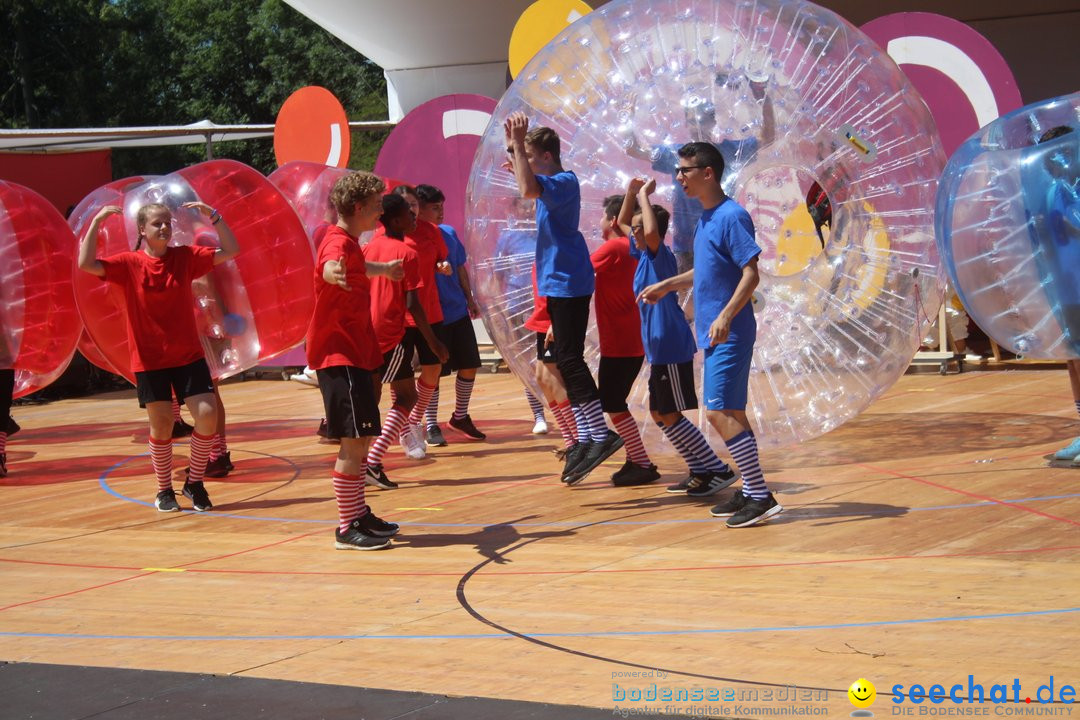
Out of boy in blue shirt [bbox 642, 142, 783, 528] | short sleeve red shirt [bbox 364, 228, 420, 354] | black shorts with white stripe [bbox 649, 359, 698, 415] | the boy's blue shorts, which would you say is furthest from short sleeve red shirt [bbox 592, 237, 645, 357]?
short sleeve red shirt [bbox 364, 228, 420, 354]

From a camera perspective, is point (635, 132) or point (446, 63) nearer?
point (635, 132)

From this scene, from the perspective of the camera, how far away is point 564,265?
712 centimetres

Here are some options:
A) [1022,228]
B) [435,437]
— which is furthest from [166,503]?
[1022,228]

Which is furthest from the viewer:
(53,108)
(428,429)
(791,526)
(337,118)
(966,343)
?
(53,108)

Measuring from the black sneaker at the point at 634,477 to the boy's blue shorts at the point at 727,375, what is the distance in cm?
136

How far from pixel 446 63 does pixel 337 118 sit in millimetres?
2088

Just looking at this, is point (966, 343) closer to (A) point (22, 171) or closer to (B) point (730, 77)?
(B) point (730, 77)

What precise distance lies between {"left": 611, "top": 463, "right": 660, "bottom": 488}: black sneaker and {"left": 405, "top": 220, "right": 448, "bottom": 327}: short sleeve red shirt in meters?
2.05

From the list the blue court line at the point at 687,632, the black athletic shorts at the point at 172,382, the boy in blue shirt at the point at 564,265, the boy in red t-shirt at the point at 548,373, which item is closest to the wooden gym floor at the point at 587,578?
the blue court line at the point at 687,632

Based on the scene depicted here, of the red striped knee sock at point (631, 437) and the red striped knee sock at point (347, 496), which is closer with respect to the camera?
the red striped knee sock at point (347, 496)

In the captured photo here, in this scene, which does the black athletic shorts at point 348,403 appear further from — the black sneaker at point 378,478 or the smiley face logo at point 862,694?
the smiley face logo at point 862,694

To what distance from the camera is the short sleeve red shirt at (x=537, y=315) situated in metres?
7.66

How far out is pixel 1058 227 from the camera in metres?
6.20

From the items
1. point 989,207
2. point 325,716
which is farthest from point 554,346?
point 325,716
